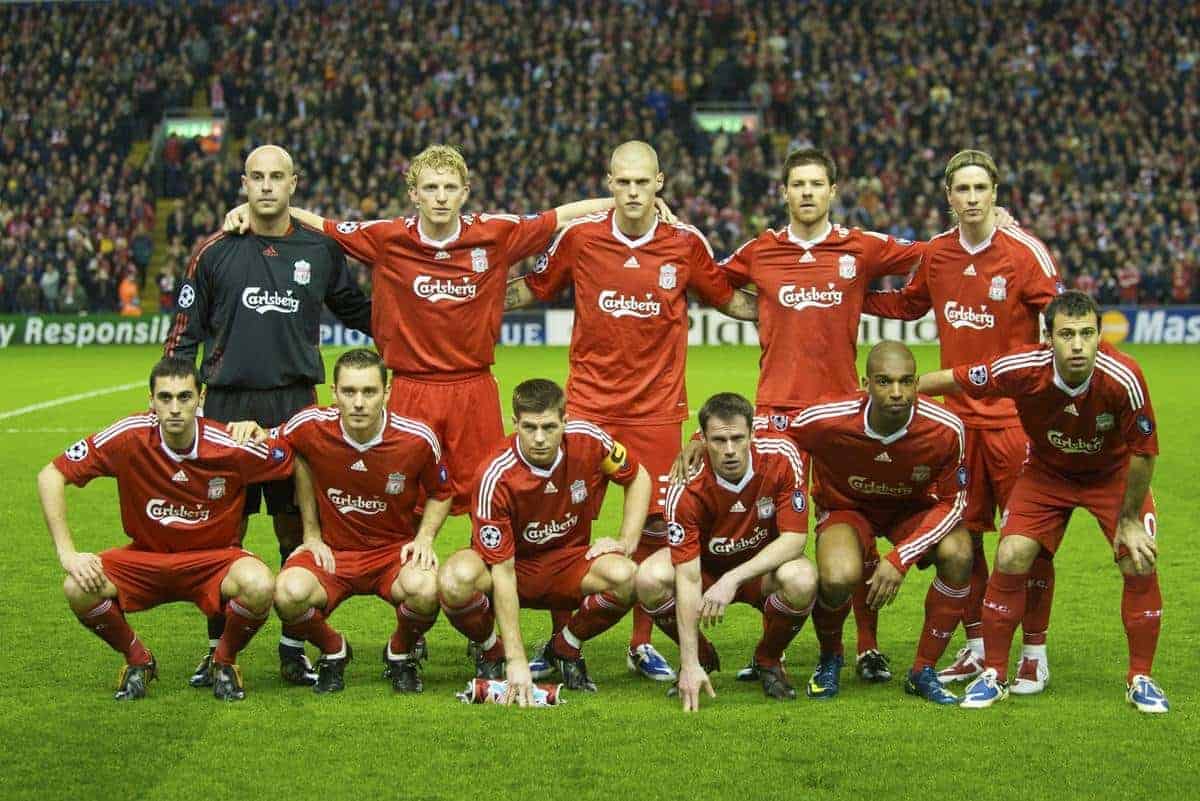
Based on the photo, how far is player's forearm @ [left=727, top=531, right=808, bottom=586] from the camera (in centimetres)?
610

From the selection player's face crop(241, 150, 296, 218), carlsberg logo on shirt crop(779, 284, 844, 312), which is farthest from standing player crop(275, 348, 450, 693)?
carlsberg logo on shirt crop(779, 284, 844, 312)

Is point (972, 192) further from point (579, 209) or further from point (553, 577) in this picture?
point (553, 577)

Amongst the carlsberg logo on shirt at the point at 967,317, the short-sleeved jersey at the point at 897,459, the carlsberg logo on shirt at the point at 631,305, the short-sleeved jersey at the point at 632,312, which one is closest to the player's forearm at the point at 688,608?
the short-sleeved jersey at the point at 897,459

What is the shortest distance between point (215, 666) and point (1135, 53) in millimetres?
30170

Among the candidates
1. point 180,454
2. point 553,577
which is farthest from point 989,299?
point 180,454

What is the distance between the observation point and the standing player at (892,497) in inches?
243

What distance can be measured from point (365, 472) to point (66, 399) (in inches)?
501

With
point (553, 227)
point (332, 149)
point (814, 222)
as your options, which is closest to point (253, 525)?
point (553, 227)

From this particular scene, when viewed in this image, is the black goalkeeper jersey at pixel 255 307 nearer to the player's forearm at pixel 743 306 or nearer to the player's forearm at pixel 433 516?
the player's forearm at pixel 433 516

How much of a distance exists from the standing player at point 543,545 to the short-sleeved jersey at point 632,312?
0.59 meters

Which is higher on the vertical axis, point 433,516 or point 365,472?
point 365,472

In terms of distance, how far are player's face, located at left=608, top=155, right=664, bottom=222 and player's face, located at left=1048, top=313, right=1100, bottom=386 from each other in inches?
75.0

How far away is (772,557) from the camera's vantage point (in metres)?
6.12

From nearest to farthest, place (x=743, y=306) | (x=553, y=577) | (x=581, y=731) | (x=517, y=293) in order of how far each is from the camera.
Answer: (x=581, y=731)
(x=553, y=577)
(x=743, y=306)
(x=517, y=293)
